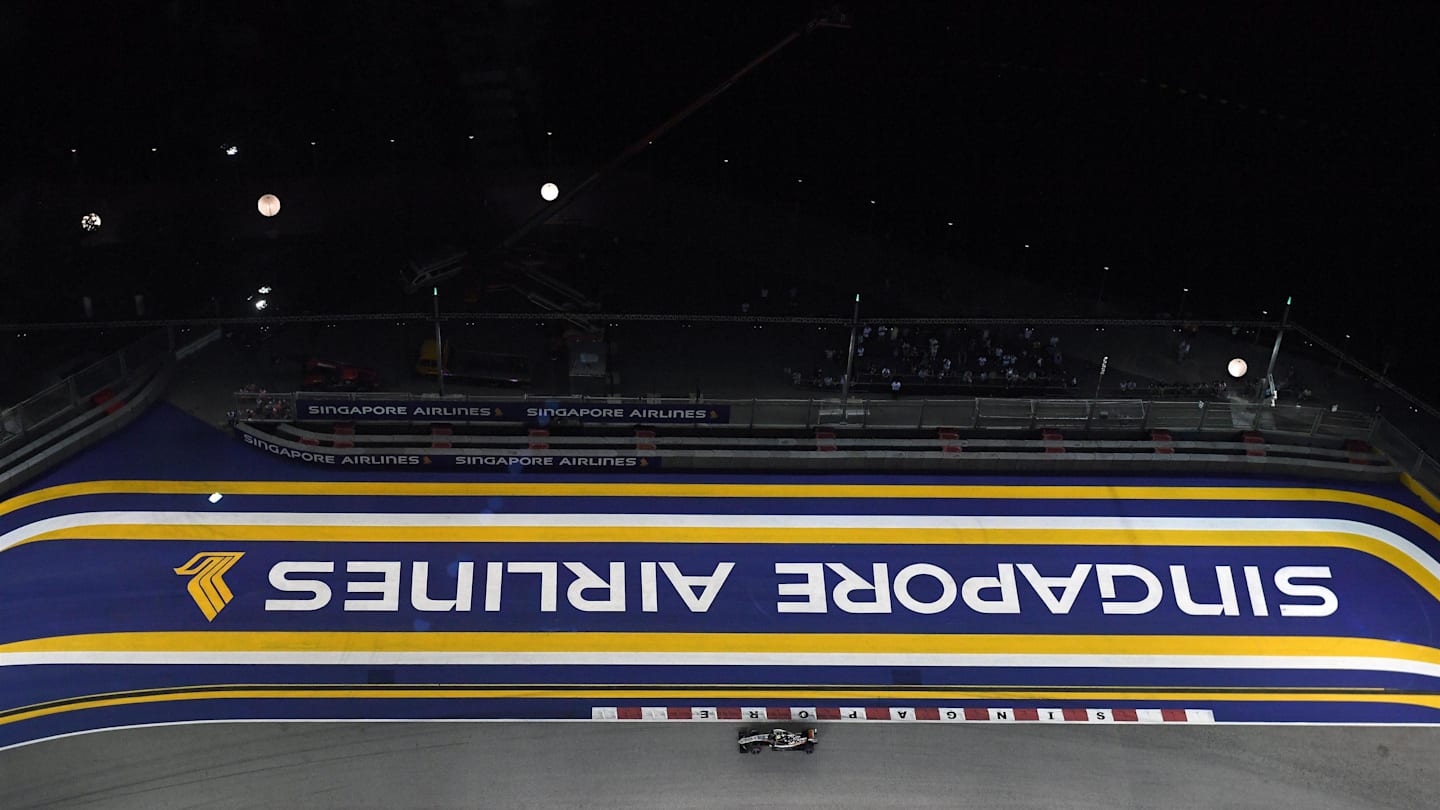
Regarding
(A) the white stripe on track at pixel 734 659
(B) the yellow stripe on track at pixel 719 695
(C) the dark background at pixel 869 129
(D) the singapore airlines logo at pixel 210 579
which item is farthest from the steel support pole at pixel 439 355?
(B) the yellow stripe on track at pixel 719 695

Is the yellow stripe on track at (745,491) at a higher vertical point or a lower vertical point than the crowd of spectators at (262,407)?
lower

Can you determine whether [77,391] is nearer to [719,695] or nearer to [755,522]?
[755,522]

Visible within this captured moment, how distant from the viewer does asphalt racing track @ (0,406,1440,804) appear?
25.1 meters

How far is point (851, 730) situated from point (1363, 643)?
438 inches

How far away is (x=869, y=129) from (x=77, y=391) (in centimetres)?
1951

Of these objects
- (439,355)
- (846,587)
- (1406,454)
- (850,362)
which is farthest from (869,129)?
(1406,454)

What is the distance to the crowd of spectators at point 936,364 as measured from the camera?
3128cm

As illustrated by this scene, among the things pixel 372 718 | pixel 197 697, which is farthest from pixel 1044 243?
pixel 197 697

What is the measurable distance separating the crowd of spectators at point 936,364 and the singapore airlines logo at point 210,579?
43.8 ft

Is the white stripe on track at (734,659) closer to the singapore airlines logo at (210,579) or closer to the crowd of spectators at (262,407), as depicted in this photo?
Result: the singapore airlines logo at (210,579)

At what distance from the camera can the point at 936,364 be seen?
31375mm

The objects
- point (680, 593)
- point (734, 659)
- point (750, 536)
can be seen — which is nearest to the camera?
point (734, 659)

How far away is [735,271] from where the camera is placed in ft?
105

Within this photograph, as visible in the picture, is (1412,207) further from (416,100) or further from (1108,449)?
(416,100)
